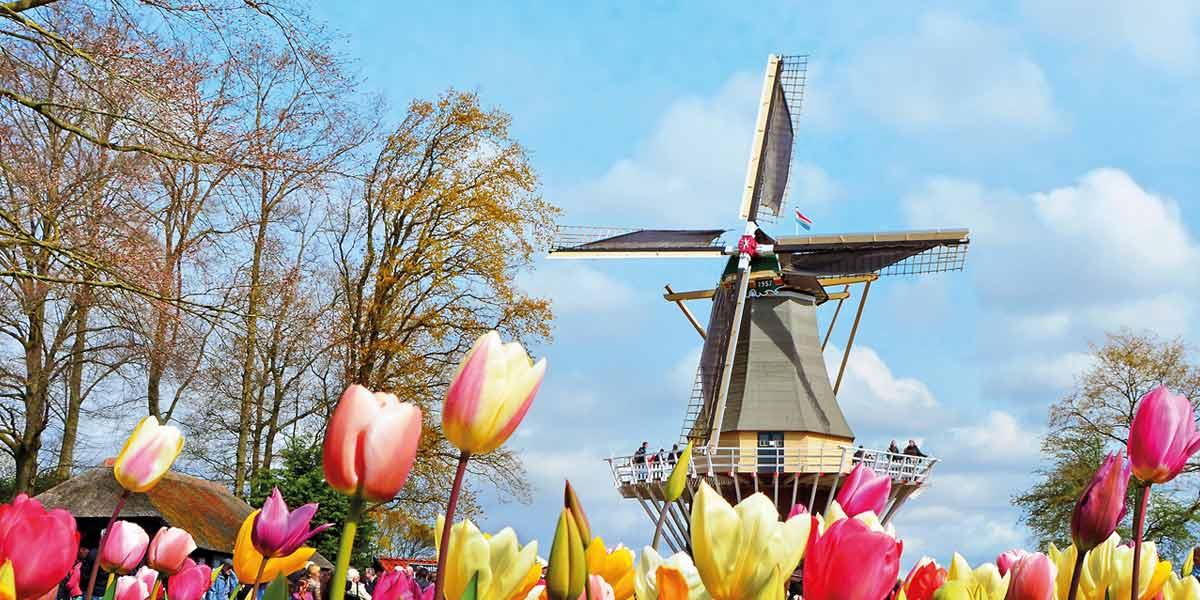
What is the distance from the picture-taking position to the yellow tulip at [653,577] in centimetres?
135

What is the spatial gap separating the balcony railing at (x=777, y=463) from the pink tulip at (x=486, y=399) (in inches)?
860

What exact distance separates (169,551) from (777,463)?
21.8 m

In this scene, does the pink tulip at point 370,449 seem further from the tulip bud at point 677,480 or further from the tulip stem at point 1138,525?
the tulip stem at point 1138,525

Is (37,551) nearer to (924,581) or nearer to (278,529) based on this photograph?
(278,529)

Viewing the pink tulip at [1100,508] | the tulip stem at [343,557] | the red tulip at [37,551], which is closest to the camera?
the tulip stem at [343,557]

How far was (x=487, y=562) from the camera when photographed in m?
1.31

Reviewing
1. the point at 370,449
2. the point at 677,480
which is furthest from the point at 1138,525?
the point at 370,449

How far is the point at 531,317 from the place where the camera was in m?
22.9

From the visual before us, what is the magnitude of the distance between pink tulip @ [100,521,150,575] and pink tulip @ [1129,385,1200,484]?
1697 millimetres

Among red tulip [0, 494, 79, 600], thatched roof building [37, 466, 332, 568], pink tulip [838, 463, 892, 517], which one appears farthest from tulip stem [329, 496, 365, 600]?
thatched roof building [37, 466, 332, 568]

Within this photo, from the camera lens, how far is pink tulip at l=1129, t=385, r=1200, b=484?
1.68m

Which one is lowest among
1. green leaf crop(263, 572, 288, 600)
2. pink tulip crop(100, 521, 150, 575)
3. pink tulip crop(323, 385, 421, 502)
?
green leaf crop(263, 572, 288, 600)

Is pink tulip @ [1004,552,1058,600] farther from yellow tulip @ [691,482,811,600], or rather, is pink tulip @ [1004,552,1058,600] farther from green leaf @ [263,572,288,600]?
green leaf @ [263,572,288,600]

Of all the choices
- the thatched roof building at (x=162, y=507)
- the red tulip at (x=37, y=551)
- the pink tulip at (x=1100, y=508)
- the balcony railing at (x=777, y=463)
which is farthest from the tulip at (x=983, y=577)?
the balcony railing at (x=777, y=463)
